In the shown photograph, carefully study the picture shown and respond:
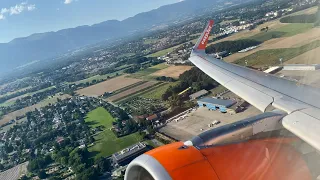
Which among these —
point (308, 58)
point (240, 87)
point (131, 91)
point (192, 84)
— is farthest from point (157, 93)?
point (240, 87)

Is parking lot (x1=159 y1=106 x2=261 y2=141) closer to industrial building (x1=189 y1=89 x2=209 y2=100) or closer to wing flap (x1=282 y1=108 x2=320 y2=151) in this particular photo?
industrial building (x1=189 y1=89 x2=209 y2=100)

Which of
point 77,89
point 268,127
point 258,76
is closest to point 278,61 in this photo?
point 258,76

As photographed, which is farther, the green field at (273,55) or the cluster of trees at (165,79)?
the cluster of trees at (165,79)

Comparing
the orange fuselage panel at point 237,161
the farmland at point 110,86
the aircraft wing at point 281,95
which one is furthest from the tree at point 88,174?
the farmland at point 110,86

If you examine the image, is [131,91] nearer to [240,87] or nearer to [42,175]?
[42,175]

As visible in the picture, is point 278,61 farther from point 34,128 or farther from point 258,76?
point 34,128

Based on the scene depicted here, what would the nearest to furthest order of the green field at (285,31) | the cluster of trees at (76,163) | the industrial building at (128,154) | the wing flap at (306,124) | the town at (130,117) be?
the wing flap at (306,124) → the cluster of trees at (76,163) → the industrial building at (128,154) → the town at (130,117) → the green field at (285,31)

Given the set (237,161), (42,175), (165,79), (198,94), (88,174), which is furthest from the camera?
(165,79)

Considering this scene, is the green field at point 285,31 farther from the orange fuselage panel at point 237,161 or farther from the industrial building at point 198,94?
the orange fuselage panel at point 237,161

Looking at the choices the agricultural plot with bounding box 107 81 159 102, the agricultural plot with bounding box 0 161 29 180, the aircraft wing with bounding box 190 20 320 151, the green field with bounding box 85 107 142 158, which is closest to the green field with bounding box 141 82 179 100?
the agricultural plot with bounding box 107 81 159 102
